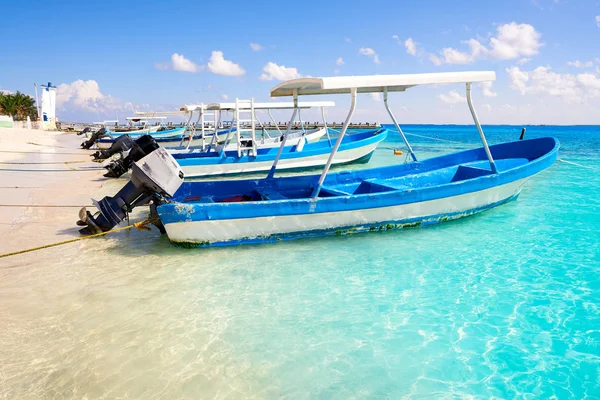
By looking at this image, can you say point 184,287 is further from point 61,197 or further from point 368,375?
point 61,197

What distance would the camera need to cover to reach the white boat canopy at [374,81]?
7195 millimetres

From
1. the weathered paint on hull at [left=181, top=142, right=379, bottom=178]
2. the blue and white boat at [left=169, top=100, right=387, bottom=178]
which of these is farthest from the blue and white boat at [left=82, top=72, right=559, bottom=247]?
the weathered paint on hull at [left=181, top=142, right=379, bottom=178]

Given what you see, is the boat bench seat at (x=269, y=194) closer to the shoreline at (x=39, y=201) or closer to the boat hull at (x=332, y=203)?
the boat hull at (x=332, y=203)

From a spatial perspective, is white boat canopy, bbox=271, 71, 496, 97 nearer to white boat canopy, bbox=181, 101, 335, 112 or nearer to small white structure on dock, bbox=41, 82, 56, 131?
white boat canopy, bbox=181, 101, 335, 112

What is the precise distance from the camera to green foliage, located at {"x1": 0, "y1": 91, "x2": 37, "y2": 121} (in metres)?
63.9

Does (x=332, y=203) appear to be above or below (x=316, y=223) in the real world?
above

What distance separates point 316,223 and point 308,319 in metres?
2.95

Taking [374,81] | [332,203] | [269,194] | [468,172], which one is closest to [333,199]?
[332,203]

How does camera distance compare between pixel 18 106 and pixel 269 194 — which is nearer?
pixel 269 194

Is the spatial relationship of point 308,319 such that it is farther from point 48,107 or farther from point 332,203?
point 48,107

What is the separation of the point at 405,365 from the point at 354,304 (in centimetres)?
140

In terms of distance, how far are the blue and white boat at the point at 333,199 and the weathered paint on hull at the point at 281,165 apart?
6.31m

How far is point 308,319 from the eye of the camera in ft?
17.2

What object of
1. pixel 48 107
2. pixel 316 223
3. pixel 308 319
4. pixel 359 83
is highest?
pixel 48 107
